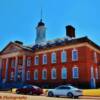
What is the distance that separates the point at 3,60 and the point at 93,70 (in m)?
25.2

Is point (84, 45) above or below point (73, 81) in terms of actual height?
above

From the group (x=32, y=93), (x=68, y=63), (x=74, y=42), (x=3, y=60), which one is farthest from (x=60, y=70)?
(x=3, y=60)

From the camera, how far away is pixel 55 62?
4750cm

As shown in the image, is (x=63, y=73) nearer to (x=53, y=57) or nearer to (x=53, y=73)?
(x=53, y=73)

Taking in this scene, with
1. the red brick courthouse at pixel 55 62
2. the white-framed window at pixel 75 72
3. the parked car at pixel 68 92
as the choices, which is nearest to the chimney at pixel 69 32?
the red brick courthouse at pixel 55 62

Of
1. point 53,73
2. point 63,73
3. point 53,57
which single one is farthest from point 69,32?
point 63,73

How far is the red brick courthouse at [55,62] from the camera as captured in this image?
141 feet

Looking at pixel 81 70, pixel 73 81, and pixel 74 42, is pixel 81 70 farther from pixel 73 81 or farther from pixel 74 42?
pixel 74 42

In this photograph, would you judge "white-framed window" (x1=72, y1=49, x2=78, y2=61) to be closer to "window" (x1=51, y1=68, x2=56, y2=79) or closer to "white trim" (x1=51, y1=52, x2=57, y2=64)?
"white trim" (x1=51, y1=52, x2=57, y2=64)

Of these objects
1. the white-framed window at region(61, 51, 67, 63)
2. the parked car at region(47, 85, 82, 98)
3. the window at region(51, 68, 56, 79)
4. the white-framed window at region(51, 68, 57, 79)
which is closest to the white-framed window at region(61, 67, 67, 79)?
the white-framed window at region(61, 51, 67, 63)

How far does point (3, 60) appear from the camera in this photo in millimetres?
58375

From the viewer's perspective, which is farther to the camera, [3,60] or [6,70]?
[3,60]

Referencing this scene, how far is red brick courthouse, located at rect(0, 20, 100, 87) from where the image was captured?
42.9 meters

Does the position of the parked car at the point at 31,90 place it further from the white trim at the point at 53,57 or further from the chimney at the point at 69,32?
the chimney at the point at 69,32
